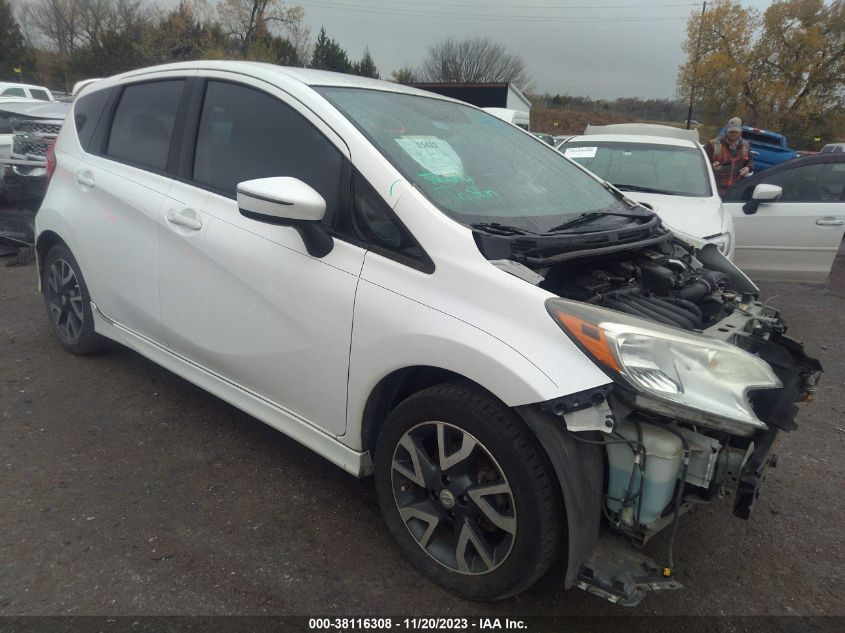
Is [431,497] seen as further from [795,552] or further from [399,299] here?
[795,552]

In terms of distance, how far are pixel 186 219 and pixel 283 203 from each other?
0.92 meters

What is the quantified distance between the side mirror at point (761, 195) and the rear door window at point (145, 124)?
5.02 metres

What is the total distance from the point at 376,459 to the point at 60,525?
4.36 ft

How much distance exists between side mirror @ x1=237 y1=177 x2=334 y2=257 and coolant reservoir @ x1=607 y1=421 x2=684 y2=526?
4.20ft

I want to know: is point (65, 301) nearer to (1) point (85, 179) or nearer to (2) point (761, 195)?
(1) point (85, 179)

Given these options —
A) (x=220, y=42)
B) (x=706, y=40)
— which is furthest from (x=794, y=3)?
(x=220, y=42)

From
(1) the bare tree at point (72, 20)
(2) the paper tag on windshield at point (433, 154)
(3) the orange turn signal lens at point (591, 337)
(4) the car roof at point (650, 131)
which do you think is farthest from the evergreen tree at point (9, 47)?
(3) the orange turn signal lens at point (591, 337)

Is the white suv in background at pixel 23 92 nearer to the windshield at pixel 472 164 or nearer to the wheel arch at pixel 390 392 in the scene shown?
the windshield at pixel 472 164

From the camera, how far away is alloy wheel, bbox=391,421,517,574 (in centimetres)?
207

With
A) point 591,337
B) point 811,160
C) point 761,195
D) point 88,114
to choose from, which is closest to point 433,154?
point 591,337

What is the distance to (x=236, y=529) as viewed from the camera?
102 inches

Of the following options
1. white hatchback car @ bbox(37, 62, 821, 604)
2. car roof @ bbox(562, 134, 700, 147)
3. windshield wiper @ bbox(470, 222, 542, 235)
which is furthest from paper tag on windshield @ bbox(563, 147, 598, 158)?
windshield wiper @ bbox(470, 222, 542, 235)

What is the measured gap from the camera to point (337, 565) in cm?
242

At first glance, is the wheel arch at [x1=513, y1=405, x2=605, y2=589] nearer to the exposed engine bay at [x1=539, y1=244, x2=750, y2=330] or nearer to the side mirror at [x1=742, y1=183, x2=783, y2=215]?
the exposed engine bay at [x1=539, y1=244, x2=750, y2=330]
